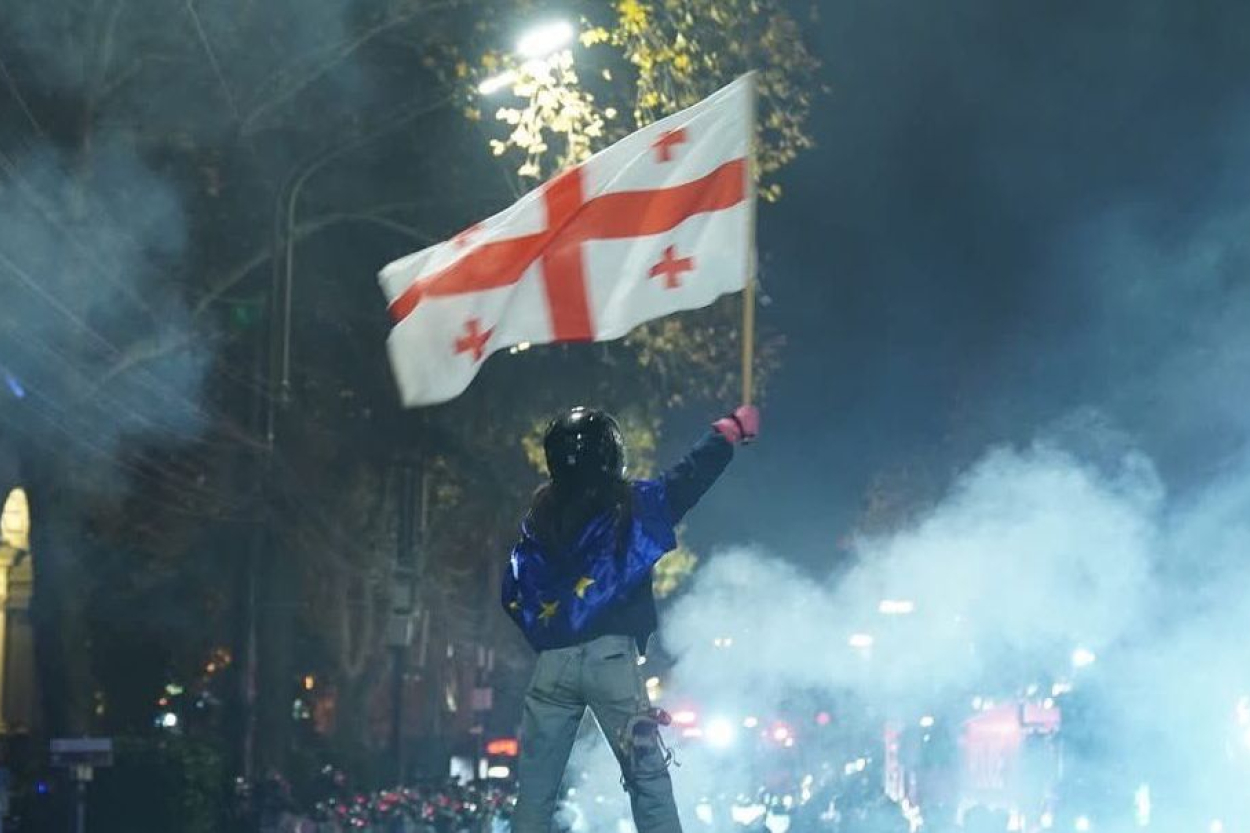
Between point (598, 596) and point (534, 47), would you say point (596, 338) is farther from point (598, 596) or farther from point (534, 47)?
point (534, 47)

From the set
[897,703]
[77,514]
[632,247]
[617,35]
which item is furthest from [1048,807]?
[632,247]

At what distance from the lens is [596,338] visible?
292 inches

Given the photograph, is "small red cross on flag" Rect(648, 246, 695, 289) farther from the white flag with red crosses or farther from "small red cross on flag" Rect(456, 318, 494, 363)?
"small red cross on flag" Rect(456, 318, 494, 363)

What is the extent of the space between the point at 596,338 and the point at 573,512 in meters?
0.74

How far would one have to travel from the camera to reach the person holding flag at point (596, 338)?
22.4 feet

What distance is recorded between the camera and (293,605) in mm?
29500

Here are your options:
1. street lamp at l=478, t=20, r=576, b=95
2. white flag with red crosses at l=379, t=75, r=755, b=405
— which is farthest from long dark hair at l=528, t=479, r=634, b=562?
street lamp at l=478, t=20, r=576, b=95

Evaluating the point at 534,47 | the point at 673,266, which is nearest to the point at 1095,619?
the point at 534,47

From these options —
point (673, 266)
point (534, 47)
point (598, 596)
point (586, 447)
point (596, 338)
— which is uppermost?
point (534, 47)

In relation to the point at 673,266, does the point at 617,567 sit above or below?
below

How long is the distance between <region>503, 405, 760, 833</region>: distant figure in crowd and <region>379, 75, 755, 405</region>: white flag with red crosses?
70 cm

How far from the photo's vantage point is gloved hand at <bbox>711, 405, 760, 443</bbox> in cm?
669

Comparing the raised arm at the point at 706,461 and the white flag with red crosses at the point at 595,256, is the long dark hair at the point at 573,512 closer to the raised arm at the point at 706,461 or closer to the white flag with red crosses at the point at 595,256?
the raised arm at the point at 706,461

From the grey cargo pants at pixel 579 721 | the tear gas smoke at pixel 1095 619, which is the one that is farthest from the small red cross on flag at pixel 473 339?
the tear gas smoke at pixel 1095 619
